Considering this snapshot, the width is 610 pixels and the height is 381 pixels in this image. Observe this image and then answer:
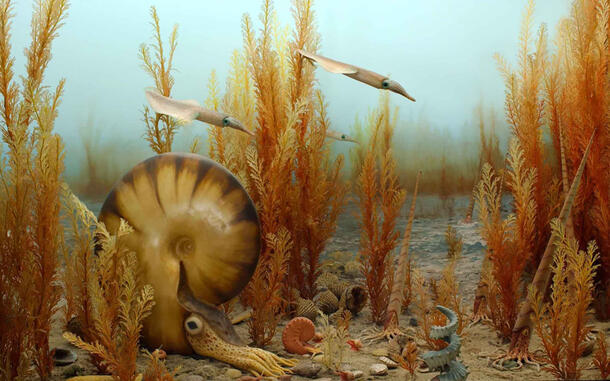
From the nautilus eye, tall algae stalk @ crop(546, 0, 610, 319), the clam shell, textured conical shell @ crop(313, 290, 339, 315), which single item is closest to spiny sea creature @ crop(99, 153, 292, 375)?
the nautilus eye

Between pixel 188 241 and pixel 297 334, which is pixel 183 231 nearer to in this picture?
pixel 188 241

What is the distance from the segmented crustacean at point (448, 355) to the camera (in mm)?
2516

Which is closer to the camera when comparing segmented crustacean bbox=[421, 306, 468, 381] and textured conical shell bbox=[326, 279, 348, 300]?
segmented crustacean bbox=[421, 306, 468, 381]

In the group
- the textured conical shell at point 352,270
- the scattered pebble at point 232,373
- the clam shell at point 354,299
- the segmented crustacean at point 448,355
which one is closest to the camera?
the segmented crustacean at point 448,355

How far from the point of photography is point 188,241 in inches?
130

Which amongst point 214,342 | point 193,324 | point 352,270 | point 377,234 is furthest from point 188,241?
point 352,270

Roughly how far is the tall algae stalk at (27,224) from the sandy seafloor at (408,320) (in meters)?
0.35

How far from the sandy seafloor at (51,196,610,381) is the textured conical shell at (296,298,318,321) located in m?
0.28

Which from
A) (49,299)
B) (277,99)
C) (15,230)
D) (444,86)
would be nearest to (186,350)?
(49,299)

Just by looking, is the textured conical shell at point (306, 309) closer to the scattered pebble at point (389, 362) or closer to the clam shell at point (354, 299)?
the clam shell at point (354, 299)

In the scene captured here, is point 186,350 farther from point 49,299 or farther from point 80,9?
point 80,9

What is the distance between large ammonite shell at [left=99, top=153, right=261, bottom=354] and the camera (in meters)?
3.26

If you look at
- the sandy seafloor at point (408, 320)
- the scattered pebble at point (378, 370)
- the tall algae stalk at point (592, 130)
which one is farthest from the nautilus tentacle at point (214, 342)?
the tall algae stalk at point (592, 130)

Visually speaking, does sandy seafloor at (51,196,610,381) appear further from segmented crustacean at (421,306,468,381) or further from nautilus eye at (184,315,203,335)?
segmented crustacean at (421,306,468,381)
